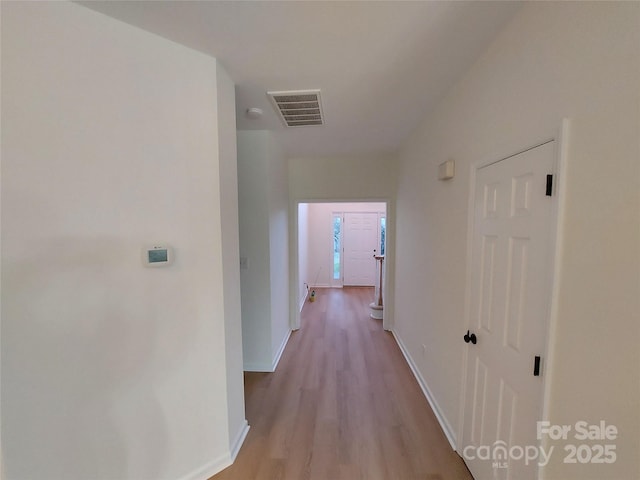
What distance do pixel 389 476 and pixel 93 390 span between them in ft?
5.70

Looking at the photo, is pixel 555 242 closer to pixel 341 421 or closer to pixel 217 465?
pixel 341 421

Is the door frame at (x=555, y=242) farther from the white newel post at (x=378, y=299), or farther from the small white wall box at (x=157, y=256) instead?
the white newel post at (x=378, y=299)

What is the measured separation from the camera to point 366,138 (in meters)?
2.80

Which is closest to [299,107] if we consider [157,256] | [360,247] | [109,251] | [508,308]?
[157,256]

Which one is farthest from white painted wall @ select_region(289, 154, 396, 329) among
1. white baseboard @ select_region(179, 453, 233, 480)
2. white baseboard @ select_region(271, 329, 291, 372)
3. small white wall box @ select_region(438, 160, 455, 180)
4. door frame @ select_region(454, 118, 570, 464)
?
door frame @ select_region(454, 118, 570, 464)

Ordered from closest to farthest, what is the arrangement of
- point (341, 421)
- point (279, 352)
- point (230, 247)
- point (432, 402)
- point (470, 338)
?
point (470, 338) → point (230, 247) → point (341, 421) → point (432, 402) → point (279, 352)

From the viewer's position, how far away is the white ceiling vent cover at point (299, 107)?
1808 mm

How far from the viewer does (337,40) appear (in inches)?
50.8

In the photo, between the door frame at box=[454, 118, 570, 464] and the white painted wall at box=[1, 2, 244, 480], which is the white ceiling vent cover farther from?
the door frame at box=[454, 118, 570, 464]

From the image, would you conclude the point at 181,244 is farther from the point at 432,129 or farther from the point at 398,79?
the point at 432,129

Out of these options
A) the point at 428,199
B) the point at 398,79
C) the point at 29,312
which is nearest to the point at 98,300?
the point at 29,312

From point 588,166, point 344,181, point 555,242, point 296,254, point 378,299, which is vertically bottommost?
point 378,299

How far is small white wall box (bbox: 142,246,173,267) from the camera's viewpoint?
1.27 meters

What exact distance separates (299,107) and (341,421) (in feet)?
8.40
